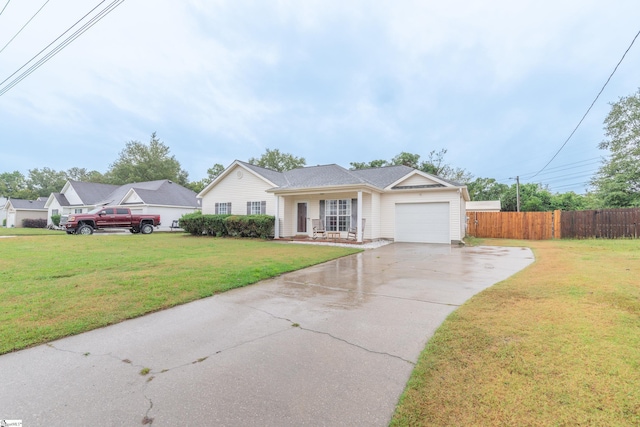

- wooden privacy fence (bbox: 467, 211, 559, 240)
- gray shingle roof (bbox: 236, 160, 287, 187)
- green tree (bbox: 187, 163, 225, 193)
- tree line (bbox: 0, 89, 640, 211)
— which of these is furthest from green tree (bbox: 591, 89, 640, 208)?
green tree (bbox: 187, 163, 225, 193)

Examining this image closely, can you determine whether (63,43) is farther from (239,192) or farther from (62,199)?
(62,199)

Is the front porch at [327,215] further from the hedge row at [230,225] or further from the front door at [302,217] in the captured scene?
the hedge row at [230,225]

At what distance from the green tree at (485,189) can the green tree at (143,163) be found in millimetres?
44792

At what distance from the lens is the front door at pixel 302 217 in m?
16.1

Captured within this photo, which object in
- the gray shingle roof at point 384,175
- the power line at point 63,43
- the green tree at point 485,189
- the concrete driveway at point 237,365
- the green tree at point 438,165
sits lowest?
the concrete driveway at point 237,365

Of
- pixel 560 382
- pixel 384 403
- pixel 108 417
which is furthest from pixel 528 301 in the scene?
pixel 108 417

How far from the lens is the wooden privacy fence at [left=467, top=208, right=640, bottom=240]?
14.2 metres

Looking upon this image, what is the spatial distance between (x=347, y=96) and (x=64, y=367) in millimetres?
21972

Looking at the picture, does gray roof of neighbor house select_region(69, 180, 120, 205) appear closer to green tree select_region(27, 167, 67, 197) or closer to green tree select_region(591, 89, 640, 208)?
green tree select_region(27, 167, 67, 197)

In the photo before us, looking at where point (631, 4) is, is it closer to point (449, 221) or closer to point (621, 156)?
point (449, 221)

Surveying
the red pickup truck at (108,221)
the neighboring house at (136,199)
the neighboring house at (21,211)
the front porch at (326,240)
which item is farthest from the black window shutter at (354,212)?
the neighboring house at (21,211)

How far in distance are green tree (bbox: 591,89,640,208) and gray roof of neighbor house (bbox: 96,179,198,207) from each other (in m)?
34.8

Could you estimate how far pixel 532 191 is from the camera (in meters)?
31.8

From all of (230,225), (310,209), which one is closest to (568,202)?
(310,209)
